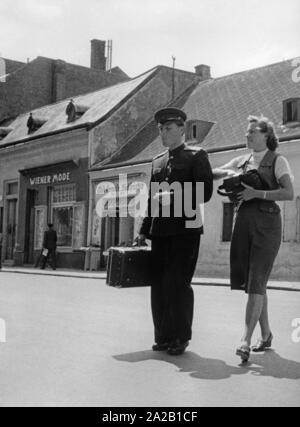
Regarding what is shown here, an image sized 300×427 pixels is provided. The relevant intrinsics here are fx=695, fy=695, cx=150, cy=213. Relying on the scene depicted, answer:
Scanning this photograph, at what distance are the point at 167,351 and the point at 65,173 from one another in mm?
24401

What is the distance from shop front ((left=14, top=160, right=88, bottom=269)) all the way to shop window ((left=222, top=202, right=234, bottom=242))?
7.49 m

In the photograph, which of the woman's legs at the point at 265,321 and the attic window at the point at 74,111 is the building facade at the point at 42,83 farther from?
the woman's legs at the point at 265,321

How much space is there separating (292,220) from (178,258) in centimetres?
1531

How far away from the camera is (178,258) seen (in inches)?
237

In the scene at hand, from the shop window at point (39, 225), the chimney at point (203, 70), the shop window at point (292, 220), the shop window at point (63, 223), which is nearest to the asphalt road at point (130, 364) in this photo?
the shop window at point (292, 220)

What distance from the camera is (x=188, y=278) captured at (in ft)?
19.8

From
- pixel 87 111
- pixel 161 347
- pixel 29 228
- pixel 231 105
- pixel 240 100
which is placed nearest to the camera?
pixel 161 347

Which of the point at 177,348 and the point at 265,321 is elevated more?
the point at 265,321

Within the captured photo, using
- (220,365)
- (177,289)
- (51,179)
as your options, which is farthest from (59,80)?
(220,365)

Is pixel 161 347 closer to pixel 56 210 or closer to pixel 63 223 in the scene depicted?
pixel 63 223

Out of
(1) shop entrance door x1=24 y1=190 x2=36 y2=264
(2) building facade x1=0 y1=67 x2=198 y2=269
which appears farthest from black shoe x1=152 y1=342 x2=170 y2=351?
(1) shop entrance door x1=24 y1=190 x2=36 y2=264

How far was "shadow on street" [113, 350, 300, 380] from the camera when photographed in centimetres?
514

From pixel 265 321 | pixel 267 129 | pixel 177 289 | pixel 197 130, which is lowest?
pixel 265 321

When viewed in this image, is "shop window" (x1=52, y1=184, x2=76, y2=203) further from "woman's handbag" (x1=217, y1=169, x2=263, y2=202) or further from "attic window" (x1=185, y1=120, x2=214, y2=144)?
"woman's handbag" (x1=217, y1=169, x2=263, y2=202)
